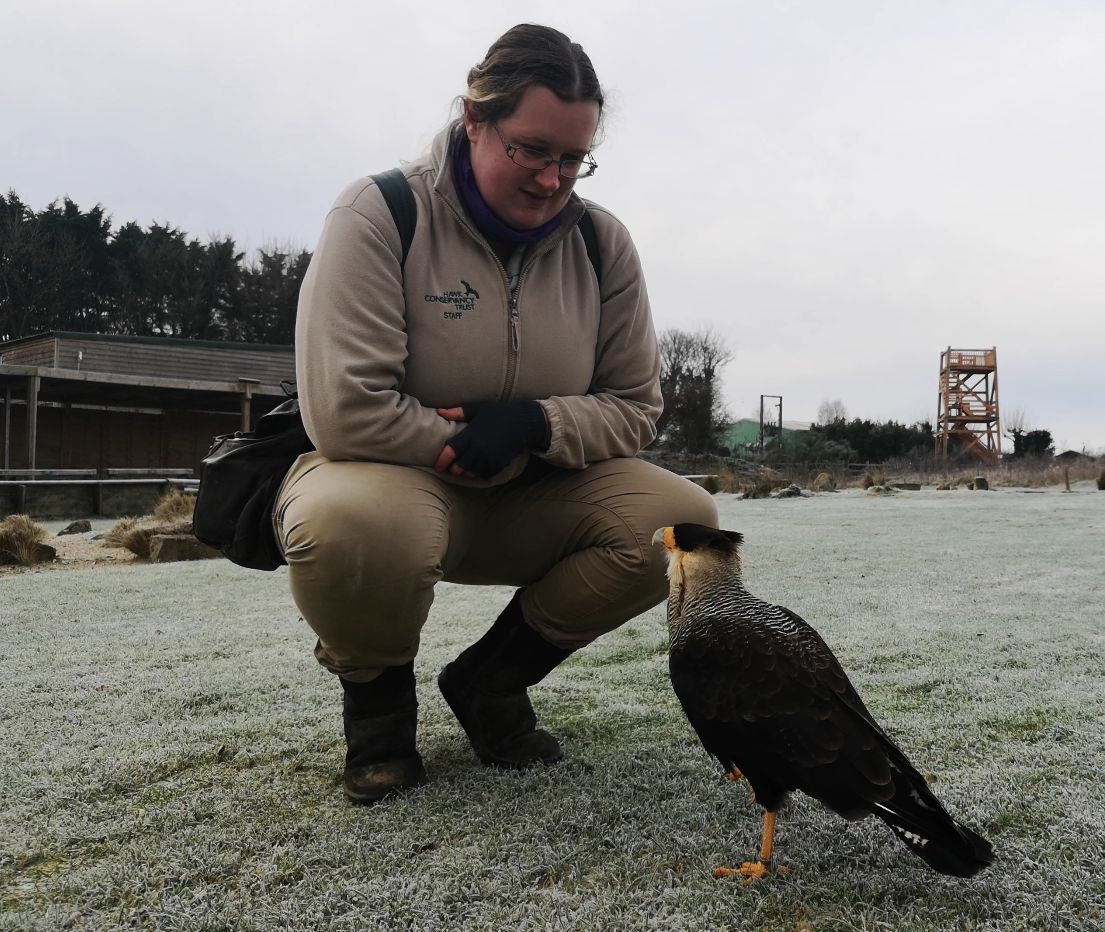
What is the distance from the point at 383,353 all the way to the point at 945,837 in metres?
1.46

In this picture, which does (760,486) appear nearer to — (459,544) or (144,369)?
(459,544)

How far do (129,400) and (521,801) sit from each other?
70.0 ft

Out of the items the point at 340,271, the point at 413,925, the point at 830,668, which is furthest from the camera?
the point at 340,271

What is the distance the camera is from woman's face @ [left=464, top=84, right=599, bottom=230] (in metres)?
1.88

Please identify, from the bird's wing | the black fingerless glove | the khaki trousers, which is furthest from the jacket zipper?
the bird's wing

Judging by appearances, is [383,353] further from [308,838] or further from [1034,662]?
[1034,662]

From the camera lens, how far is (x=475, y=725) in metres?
2.06

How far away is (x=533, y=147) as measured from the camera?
1.91 meters

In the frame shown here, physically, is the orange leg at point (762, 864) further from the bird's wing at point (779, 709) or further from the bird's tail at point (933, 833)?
the bird's tail at point (933, 833)

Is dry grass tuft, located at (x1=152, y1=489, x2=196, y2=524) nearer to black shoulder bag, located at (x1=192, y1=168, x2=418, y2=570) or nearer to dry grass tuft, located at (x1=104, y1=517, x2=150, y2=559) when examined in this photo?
dry grass tuft, located at (x1=104, y1=517, x2=150, y2=559)

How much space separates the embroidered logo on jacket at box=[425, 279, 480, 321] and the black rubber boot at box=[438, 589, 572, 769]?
0.74m

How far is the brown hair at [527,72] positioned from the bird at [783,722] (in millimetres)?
1112

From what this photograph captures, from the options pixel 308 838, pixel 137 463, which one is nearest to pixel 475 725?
pixel 308 838

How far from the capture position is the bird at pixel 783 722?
135 centimetres
